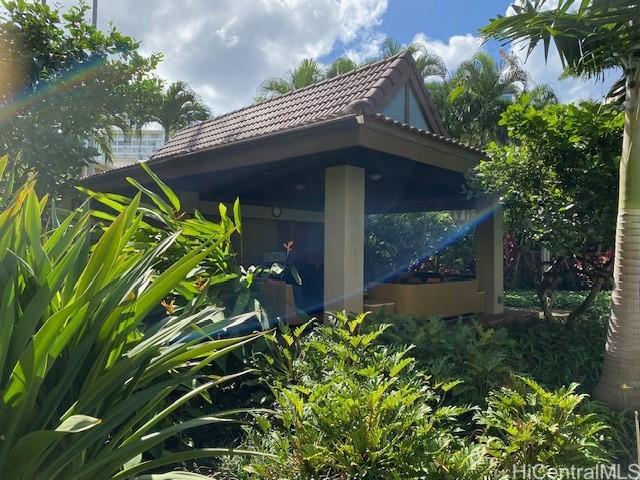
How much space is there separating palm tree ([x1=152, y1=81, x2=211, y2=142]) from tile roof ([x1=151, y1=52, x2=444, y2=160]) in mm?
12075

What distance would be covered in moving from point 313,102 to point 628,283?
634 cm

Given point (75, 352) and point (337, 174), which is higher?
point (337, 174)

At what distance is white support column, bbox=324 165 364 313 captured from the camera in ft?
19.9

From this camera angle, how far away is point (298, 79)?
2014cm

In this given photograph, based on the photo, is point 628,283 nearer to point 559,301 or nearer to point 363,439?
point 363,439

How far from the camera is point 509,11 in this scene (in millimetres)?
4574

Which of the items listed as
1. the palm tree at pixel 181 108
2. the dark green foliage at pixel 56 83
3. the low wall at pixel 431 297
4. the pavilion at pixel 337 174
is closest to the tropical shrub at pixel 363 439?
the pavilion at pixel 337 174

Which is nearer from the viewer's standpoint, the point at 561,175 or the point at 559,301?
the point at 561,175

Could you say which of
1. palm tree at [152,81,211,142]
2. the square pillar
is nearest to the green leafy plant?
the square pillar

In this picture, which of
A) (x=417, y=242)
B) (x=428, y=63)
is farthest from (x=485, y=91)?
(x=417, y=242)

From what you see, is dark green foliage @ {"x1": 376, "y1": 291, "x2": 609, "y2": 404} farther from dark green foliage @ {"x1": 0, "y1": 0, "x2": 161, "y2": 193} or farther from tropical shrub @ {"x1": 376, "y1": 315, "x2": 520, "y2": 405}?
dark green foliage @ {"x1": 0, "y1": 0, "x2": 161, "y2": 193}

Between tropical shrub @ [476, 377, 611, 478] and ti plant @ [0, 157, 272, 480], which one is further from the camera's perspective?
tropical shrub @ [476, 377, 611, 478]

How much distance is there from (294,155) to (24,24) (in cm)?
463
